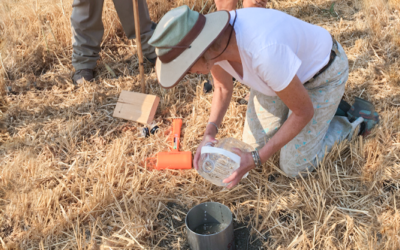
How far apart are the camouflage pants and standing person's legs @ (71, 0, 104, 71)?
6.33 ft

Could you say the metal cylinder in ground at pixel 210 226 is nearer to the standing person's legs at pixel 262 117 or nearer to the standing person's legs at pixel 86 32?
the standing person's legs at pixel 262 117

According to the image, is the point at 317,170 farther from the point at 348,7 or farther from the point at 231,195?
the point at 348,7

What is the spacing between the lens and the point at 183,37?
61.6 inches

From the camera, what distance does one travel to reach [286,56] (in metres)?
1.65

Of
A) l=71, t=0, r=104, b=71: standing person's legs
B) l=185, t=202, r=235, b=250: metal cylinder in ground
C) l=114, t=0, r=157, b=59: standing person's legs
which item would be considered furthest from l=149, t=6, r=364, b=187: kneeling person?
l=71, t=0, r=104, b=71: standing person's legs

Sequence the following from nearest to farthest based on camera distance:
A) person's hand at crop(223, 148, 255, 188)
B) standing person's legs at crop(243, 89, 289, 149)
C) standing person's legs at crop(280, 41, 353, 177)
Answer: person's hand at crop(223, 148, 255, 188) < standing person's legs at crop(280, 41, 353, 177) < standing person's legs at crop(243, 89, 289, 149)

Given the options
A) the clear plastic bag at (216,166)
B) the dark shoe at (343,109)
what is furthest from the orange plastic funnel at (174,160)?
the dark shoe at (343,109)

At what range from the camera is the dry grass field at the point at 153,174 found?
2102 mm

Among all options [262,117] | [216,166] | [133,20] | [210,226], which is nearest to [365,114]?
[262,117]

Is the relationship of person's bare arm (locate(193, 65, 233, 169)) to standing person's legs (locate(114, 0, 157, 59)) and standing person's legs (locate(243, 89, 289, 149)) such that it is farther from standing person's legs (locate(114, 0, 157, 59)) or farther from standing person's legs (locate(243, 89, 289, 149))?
standing person's legs (locate(114, 0, 157, 59))

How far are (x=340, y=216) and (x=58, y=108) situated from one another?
2.76m

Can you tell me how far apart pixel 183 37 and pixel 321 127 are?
1297mm

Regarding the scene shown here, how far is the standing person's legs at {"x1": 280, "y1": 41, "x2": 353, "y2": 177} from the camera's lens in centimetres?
224

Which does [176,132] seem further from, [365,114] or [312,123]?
[365,114]
